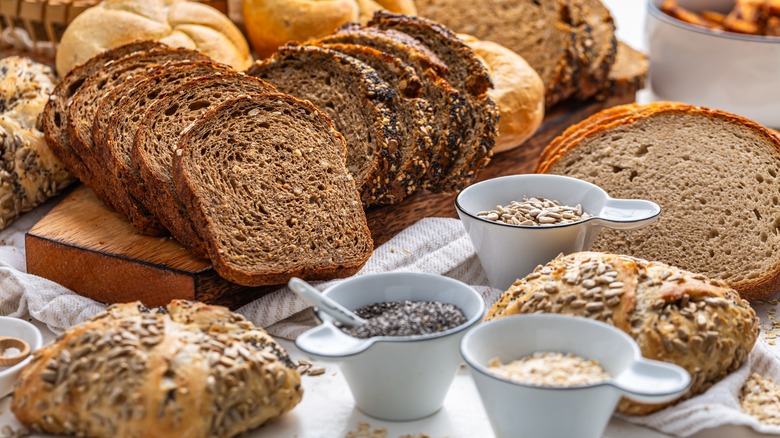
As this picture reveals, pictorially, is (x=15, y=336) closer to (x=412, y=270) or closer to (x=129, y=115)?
(x=129, y=115)

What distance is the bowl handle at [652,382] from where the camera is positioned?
2396 mm

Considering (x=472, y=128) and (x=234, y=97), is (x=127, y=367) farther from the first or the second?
(x=472, y=128)

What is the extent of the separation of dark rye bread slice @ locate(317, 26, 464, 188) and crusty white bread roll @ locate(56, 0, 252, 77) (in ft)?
2.92

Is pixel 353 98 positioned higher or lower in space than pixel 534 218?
higher

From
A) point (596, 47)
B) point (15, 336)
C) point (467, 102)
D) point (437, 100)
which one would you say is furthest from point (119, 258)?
point (596, 47)

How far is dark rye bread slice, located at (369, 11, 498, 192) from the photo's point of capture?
4207mm

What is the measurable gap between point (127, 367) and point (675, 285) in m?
1.67

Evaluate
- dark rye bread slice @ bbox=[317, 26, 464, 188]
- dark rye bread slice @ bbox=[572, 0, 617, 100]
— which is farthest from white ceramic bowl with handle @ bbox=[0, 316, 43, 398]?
dark rye bread slice @ bbox=[572, 0, 617, 100]

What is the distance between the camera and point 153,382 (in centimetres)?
259

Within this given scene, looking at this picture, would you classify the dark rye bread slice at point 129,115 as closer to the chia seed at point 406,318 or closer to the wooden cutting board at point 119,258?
the wooden cutting board at point 119,258

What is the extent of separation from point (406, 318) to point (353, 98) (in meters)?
1.46

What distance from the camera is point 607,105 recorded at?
547 cm

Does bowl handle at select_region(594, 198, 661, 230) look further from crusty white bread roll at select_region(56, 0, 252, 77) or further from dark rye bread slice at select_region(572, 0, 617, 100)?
crusty white bread roll at select_region(56, 0, 252, 77)

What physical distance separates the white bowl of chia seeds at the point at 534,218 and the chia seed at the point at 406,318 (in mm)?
649
